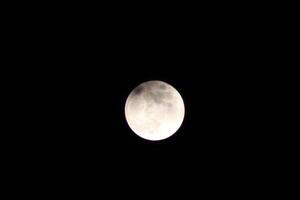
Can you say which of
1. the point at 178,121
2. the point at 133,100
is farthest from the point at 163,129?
the point at 133,100

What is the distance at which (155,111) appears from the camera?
5738 mm

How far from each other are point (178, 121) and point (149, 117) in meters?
0.57

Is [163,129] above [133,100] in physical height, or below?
below

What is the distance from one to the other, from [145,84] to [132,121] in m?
0.78

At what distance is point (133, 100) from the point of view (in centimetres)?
594

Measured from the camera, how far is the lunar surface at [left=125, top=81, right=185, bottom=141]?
18.8ft

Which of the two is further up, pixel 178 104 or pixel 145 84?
pixel 145 84

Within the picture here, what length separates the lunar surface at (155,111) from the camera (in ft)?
18.8

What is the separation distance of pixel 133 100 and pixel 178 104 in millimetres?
879

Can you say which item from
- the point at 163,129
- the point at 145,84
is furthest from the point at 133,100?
the point at 163,129

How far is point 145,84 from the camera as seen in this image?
6000 mm

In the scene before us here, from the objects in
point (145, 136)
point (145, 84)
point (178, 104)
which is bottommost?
point (145, 136)

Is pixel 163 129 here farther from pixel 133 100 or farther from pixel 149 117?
pixel 133 100

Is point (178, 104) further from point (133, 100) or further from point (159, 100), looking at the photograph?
point (133, 100)
